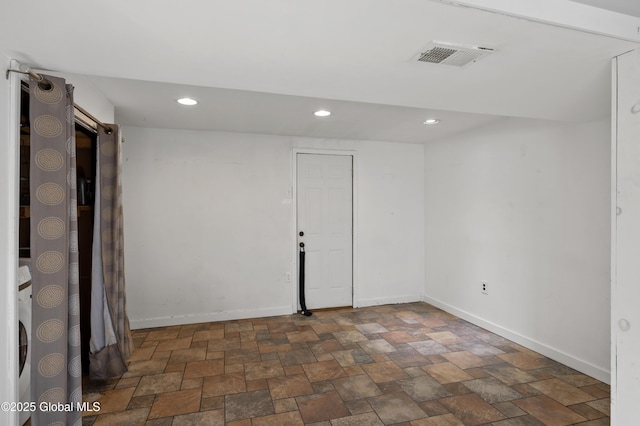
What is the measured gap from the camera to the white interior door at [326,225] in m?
4.45

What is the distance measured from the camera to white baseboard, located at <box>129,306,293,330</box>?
3.86 m

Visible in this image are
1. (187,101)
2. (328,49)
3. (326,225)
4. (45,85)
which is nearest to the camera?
(328,49)

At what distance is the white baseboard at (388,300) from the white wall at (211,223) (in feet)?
0.13

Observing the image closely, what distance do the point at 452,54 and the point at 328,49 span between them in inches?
22.0

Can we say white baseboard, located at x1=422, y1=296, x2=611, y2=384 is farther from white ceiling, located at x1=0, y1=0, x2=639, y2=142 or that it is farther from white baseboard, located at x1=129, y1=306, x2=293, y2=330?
white baseboard, located at x1=129, y1=306, x2=293, y2=330

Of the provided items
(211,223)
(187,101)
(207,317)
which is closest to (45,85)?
(187,101)

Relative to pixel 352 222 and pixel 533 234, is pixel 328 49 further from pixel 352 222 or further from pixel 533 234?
pixel 352 222

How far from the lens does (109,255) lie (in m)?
2.66

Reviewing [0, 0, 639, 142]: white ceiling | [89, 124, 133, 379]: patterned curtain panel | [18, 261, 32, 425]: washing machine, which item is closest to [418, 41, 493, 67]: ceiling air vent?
[0, 0, 639, 142]: white ceiling

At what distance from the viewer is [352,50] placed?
1.52 m
